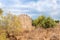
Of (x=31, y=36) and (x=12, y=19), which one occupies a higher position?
(x=12, y=19)

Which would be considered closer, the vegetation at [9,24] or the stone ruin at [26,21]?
the vegetation at [9,24]

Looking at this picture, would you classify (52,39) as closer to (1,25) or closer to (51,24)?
(1,25)

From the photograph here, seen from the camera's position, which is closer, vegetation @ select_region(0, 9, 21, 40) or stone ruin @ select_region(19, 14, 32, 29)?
vegetation @ select_region(0, 9, 21, 40)

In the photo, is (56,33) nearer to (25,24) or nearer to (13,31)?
(13,31)

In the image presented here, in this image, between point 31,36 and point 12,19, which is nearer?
point 31,36

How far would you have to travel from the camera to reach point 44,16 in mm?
30516

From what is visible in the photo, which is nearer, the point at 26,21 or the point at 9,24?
the point at 9,24

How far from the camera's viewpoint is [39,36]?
15.9m

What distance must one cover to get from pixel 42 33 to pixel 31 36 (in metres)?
1.27

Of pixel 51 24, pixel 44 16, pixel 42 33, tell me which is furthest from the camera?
pixel 44 16

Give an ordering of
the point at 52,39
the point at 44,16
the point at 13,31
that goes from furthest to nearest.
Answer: the point at 44,16 < the point at 13,31 < the point at 52,39

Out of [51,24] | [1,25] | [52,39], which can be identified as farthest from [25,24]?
[52,39]

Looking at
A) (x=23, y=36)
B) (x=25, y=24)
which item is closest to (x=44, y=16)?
(x=25, y=24)

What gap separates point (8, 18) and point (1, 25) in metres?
1.29
